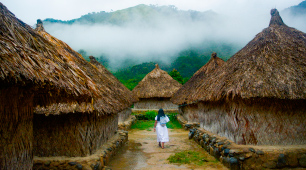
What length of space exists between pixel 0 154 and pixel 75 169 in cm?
239

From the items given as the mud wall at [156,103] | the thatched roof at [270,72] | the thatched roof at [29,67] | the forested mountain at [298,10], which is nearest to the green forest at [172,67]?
the mud wall at [156,103]

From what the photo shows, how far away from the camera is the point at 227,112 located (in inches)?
263

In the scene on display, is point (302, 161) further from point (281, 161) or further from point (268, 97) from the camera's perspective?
point (268, 97)

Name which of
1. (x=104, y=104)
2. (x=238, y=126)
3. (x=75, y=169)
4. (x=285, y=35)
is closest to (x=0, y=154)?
(x=75, y=169)

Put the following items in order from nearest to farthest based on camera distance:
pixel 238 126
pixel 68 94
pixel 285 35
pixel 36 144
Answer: pixel 68 94, pixel 36 144, pixel 238 126, pixel 285 35

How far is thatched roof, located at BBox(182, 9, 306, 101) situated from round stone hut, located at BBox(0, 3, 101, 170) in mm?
4020

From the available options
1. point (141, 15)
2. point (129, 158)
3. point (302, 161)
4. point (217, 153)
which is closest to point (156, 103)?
point (129, 158)

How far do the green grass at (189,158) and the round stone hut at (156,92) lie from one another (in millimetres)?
14660

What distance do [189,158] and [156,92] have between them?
603 inches

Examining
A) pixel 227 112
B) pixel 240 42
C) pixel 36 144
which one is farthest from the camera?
pixel 240 42

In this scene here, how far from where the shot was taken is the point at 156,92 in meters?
21.9

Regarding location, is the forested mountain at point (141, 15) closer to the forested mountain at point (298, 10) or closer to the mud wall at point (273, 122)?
the forested mountain at point (298, 10)

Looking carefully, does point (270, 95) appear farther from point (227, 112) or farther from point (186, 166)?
point (186, 166)

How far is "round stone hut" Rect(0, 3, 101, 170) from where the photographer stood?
249 centimetres
